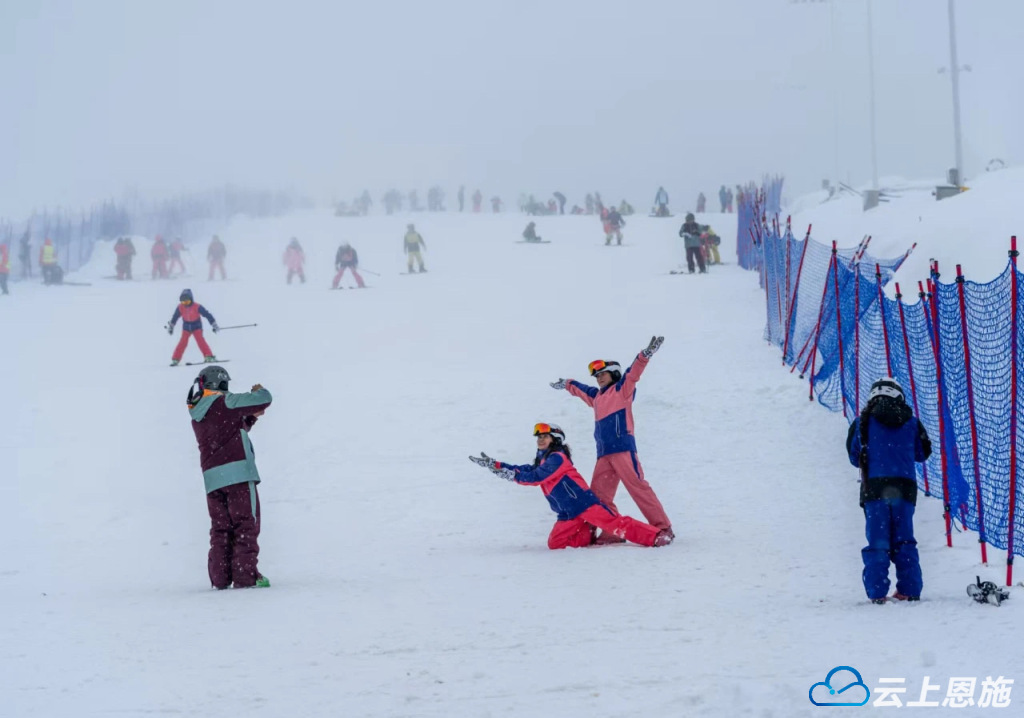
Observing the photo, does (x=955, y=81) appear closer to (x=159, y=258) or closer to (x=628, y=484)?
(x=159, y=258)

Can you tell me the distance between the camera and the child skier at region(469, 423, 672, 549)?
9.45m

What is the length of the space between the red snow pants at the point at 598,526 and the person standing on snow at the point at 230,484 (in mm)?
2180

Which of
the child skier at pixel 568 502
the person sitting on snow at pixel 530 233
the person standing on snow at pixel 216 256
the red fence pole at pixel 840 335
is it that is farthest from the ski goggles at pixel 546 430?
the person sitting on snow at pixel 530 233

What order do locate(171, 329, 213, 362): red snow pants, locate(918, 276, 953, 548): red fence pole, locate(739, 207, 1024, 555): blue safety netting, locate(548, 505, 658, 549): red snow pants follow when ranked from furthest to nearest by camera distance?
locate(171, 329, 213, 362): red snow pants, locate(548, 505, 658, 549): red snow pants, locate(918, 276, 953, 548): red fence pole, locate(739, 207, 1024, 555): blue safety netting

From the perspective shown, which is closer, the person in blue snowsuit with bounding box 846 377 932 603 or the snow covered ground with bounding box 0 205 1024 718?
the snow covered ground with bounding box 0 205 1024 718

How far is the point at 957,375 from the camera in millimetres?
8781

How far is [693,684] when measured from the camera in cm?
563

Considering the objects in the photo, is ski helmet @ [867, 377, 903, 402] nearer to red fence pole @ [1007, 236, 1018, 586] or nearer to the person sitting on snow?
red fence pole @ [1007, 236, 1018, 586]

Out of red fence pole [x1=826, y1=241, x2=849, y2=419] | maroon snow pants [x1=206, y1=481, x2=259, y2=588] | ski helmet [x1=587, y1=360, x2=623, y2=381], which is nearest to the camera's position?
maroon snow pants [x1=206, y1=481, x2=259, y2=588]

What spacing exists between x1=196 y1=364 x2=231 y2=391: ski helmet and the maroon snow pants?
2.17 feet

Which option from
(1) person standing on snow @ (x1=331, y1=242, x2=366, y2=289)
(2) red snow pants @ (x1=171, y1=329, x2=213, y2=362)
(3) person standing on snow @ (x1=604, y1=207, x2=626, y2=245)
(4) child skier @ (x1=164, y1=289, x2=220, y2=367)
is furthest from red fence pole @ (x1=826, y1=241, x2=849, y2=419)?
(3) person standing on snow @ (x1=604, y1=207, x2=626, y2=245)

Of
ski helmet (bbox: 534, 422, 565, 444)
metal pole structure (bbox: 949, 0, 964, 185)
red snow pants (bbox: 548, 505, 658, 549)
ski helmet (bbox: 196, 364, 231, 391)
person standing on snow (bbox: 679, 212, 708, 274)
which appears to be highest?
metal pole structure (bbox: 949, 0, 964, 185)

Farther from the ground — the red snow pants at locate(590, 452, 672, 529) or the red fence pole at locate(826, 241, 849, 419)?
the red fence pole at locate(826, 241, 849, 419)

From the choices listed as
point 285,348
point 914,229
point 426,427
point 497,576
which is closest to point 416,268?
point 285,348
